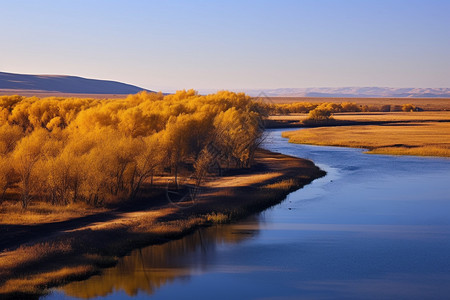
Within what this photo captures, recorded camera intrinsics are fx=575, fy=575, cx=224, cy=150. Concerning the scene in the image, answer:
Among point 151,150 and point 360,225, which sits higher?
point 151,150

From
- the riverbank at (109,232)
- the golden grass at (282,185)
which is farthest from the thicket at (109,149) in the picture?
the golden grass at (282,185)

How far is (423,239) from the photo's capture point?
866 inches

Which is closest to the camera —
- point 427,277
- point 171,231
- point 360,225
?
point 427,277

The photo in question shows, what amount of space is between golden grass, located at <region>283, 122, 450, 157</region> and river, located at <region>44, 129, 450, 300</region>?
21873mm

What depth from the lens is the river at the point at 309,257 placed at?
16312 mm

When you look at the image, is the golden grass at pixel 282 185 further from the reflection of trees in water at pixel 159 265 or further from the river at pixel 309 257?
the reflection of trees in water at pixel 159 265

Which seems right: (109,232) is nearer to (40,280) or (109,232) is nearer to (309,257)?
(40,280)

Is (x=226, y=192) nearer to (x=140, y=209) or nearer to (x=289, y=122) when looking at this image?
(x=140, y=209)

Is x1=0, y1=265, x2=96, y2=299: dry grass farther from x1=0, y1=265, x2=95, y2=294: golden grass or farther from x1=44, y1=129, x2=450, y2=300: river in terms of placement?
x1=44, y1=129, x2=450, y2=300: river

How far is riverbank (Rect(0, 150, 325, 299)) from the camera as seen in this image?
16.8 meters

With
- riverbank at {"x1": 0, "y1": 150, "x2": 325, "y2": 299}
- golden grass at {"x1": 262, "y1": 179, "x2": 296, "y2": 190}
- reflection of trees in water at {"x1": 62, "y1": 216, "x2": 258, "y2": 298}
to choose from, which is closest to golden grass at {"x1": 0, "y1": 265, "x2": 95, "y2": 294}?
riverbank at {"x1": 0, "y1": 150, "x2": 325, "y2": 299}

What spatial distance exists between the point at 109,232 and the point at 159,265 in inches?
151

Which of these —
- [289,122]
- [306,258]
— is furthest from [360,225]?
[289,122]

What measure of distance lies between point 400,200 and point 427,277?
43.1 ft
